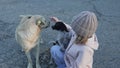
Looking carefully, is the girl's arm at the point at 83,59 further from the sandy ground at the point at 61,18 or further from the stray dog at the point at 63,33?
the sandy ground at the point at 61,18

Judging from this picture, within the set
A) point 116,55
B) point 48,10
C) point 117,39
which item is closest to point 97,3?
point 48,10

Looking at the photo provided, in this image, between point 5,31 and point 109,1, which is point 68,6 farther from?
point 5,31

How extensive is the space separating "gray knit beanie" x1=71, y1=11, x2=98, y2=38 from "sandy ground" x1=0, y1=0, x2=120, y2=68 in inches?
42.3

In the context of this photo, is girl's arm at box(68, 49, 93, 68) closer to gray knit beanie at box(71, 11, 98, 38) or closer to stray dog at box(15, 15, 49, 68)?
gray knit beanie at box(71, 11, 98, 38)

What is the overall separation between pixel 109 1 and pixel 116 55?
7.02 feet

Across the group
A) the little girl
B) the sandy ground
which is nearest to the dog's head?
the little girl

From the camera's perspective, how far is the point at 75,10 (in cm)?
543

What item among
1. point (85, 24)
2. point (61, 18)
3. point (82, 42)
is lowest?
point (61, 18)

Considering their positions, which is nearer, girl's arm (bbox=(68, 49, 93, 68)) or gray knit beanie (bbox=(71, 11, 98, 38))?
gray knit beanie (bbox=(71, 11, 98, 38))

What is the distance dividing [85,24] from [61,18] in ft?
7.74

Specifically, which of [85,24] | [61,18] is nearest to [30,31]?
[85,24]

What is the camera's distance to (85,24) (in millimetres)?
2750

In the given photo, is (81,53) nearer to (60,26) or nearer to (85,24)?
(85,24)

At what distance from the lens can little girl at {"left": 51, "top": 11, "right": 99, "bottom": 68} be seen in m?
2.75
